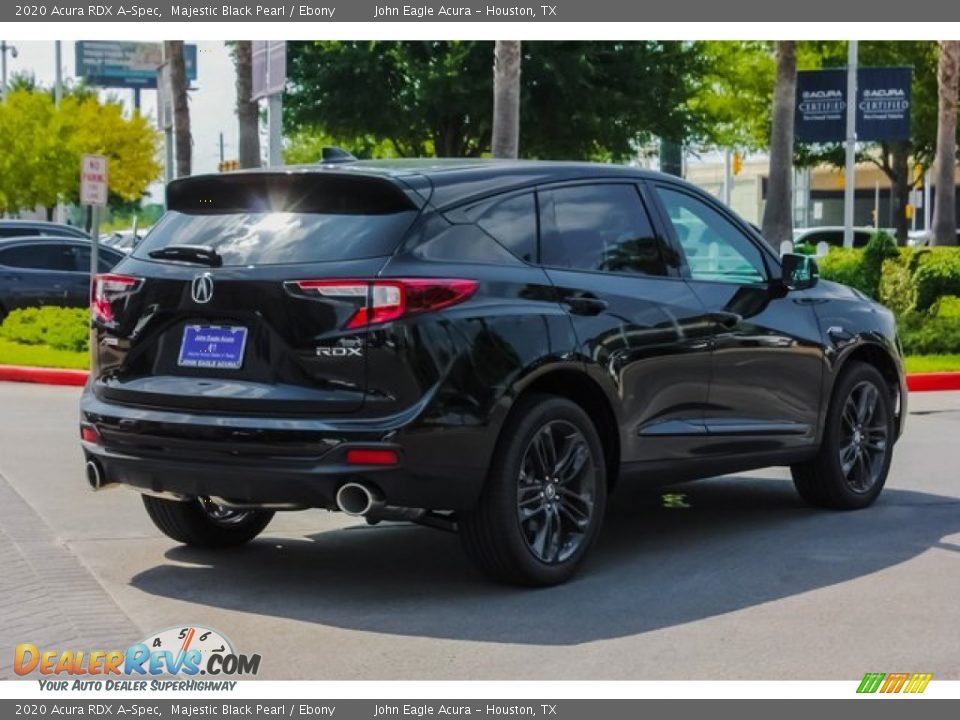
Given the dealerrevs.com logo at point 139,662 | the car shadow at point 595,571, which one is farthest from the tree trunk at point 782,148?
the dealerrevs.com logo at point 139,662

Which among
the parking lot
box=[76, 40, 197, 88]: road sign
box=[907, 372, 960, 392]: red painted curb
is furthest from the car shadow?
box=[76, 40, 197, 88]: road sign

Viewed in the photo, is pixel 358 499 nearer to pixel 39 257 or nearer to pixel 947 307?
pixel 947 307

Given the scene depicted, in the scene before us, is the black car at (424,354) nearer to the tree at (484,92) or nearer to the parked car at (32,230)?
the parked car at (32,230)

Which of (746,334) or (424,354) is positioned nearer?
(424,354)

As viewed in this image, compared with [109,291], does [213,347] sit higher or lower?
lower

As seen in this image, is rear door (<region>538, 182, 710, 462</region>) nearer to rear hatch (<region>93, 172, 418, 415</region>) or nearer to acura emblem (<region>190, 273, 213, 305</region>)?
rear hatch (<region>93, 172, 418, 415</region>)

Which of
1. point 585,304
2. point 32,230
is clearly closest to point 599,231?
point 585,304

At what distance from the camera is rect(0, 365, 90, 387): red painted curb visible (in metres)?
17.6

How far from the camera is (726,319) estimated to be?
811 cm

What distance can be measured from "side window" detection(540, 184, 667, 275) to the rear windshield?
86 centimetres

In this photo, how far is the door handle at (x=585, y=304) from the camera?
23.6 ft

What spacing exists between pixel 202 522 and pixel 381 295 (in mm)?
1916

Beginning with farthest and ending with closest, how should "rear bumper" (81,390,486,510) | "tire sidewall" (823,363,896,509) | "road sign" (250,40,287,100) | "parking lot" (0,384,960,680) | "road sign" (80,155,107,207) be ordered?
"road sign" (80,155,107,207)
"road sign" (250,40,287,100)
"tire sidewall" (823,363,896,509)
"rear bumper" (81,390,486,510)
"parking lot" (0,384,960,680)
